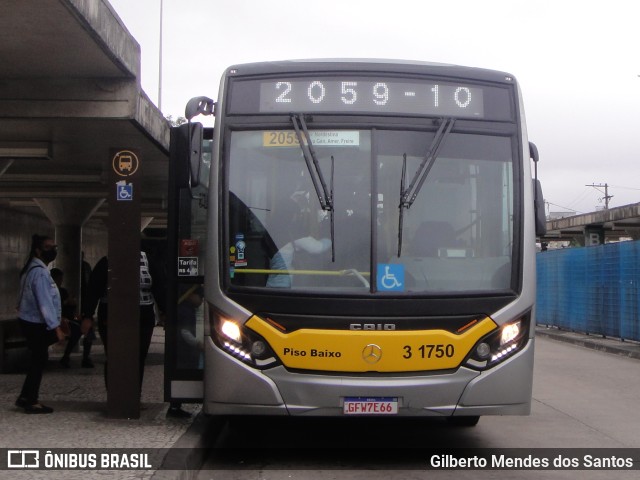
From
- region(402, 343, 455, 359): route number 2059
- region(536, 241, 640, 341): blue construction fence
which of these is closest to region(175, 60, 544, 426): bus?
region(402, 343, 455, 359): route number 2059

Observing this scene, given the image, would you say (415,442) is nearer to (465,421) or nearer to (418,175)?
(465,421)

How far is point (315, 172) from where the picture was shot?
765 cm

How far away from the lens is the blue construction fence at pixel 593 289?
2042 cm

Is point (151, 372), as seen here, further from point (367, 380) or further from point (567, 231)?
point (567, 231)

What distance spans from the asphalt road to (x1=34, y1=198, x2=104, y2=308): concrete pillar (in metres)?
12.4

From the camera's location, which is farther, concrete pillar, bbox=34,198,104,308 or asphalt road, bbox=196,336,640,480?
concrete pillar, bbox=34,198,104,308

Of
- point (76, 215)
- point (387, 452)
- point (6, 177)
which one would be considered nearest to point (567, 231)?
point (76, 215)

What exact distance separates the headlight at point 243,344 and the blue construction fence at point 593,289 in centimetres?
1426

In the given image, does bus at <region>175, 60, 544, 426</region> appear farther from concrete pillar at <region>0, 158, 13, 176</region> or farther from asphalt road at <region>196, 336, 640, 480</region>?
concrete pillar at <region>0, 158, 13, 176</region>

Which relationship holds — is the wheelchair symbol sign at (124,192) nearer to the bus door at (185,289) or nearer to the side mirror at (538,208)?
the bus door at (185,289)

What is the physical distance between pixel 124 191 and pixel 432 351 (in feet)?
11.9

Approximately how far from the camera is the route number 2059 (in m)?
7.44

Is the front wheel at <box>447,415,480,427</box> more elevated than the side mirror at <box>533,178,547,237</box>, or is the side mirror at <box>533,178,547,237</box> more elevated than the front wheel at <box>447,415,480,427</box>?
the side mirror at <box>533,178,547,237</box>

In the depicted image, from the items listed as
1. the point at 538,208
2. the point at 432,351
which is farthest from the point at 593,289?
the point at 432,351
